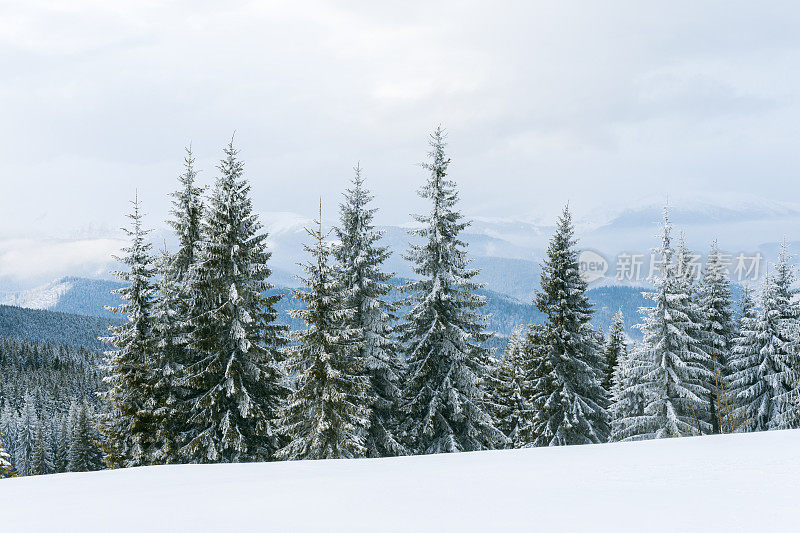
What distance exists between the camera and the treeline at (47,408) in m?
56.7

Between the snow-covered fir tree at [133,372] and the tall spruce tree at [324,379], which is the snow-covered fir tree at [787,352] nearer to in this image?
the tall spruce tree at [324,379]

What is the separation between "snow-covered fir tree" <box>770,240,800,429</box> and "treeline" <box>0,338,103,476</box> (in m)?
31.6

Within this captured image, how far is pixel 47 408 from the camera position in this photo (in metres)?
98.6

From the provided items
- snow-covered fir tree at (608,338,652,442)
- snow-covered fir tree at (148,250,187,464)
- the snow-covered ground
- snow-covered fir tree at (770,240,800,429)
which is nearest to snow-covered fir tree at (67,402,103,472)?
snow-covered fir tree at (148,250,187,464)

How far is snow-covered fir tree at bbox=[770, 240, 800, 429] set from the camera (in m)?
23.5

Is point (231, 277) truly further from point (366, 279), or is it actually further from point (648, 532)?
point (648, 532)

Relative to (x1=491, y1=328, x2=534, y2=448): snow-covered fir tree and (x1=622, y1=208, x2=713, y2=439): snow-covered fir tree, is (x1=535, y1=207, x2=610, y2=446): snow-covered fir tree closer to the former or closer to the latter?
(x1=622, y1=208, x2=713, y2=439): snow-covered fir tree

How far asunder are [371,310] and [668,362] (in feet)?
45.6

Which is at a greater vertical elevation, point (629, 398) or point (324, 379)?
point (324, 379)

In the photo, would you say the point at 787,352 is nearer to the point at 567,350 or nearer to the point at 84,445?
the point at 567,350

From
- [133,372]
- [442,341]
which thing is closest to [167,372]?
[133,372]

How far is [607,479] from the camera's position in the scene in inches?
215

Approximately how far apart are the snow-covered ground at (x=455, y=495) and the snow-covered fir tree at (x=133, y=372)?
1379cm

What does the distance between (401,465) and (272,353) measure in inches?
539
